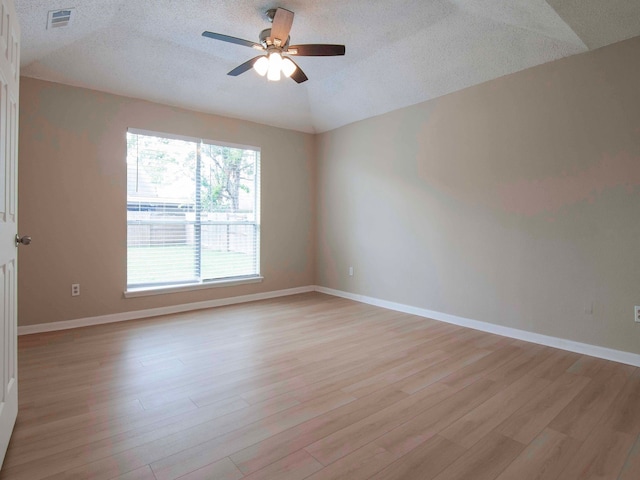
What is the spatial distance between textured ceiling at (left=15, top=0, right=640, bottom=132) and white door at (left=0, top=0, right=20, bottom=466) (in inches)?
41.6

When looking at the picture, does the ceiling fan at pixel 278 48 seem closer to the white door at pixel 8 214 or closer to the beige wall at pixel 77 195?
the white door at pixel 8 214

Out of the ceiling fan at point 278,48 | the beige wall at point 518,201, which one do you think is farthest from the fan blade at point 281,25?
the beige wall at point 518,201

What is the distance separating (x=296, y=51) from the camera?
2.91 m

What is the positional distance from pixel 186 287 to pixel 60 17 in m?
2.94

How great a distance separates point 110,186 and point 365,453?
149 inches

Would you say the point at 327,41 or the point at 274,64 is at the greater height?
the point at 327,41

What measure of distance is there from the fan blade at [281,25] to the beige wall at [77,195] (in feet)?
7.18

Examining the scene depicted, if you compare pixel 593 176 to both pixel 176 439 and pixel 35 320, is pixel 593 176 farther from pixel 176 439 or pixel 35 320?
pixel 35 320

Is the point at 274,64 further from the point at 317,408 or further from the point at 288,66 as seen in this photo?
the point at 317,408

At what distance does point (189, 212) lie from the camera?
464 cm

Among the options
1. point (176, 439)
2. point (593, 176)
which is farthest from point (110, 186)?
point (593, 176)

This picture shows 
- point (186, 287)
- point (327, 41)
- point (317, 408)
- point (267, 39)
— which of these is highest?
point (327, 41)

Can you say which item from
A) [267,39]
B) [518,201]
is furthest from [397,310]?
[267,39]

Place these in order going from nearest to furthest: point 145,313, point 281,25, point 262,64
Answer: point 281,25 → point 262,64 → point 145,313
